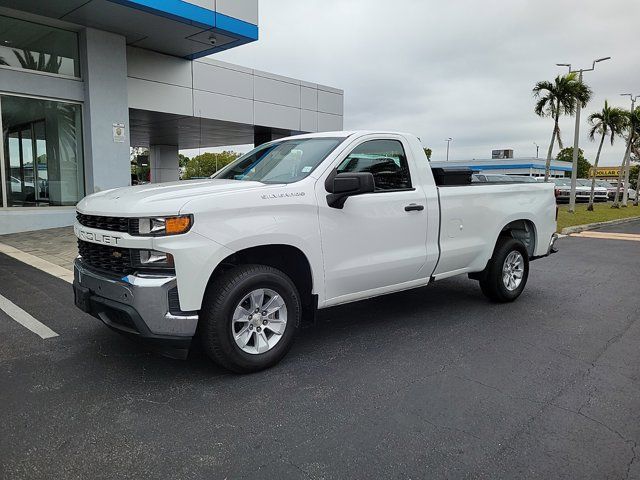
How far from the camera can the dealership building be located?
11734 millimetres

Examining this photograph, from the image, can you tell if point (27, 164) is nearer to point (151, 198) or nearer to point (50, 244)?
point (50, 244)

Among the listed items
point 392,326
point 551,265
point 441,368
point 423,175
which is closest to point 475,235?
point 423,175

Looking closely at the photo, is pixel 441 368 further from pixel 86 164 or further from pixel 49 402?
pixel 86 164

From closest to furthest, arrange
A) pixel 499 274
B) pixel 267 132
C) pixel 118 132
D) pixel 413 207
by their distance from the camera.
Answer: pixel 413 207
pixel 499 274
pixel 118 132
pixel 267 132

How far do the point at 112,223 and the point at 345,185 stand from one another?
72.8 inches

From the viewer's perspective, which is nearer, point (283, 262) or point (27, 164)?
point (283, 262)

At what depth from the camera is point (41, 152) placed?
1300 cm

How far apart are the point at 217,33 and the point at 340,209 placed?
10.5 metres

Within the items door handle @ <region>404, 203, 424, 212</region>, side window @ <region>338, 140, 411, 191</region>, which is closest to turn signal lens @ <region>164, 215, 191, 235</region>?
side window @ <region>338, 140, 411, 191</region>

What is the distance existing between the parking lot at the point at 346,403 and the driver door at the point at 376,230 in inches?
23.2

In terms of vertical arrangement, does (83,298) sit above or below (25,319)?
above

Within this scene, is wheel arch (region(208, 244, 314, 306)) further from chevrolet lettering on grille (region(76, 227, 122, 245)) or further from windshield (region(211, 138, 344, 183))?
chevrolet lettering on grille (region(76, 227, 122, 245))

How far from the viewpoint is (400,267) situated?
16.2 ft

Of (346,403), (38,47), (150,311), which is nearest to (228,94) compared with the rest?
(38,47)
